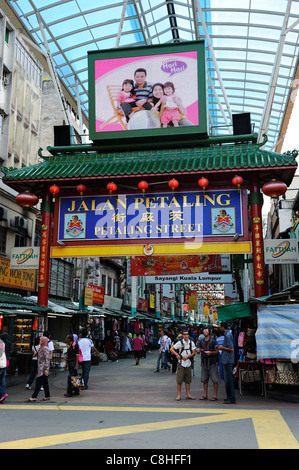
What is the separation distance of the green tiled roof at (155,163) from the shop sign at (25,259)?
242 centimetres

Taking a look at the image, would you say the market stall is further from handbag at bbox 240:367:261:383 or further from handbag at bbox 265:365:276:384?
handbag at bbox 240:367:261:383

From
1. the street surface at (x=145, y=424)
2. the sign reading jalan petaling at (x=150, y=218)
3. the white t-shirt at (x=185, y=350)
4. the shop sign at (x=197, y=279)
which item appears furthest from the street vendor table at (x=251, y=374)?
the shop sign at (x=197, y=279)

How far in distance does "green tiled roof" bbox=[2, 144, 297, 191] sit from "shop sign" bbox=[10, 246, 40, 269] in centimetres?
242

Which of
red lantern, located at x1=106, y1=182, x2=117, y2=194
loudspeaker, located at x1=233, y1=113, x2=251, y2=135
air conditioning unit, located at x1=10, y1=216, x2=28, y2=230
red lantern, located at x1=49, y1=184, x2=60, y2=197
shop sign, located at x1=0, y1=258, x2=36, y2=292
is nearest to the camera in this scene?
red lantern, located at x1=106, y1=182, x2=117, y2=194

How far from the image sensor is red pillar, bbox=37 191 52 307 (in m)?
14.9

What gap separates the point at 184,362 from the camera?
11.9 metres

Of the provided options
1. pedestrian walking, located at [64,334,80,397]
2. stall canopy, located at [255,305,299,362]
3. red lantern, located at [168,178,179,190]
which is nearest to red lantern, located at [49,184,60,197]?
red lantern, located at [168,178,179,190]

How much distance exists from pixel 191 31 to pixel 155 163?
19.5m

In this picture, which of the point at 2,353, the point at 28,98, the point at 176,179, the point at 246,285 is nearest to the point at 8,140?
the point at 28,98

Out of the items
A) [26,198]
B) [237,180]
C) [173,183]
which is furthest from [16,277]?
[237,180]

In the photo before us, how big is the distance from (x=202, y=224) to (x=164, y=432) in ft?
26.1

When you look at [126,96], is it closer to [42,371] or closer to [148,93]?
[148,93]

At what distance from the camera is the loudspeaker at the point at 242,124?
15586mm

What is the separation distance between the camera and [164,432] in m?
7.53
